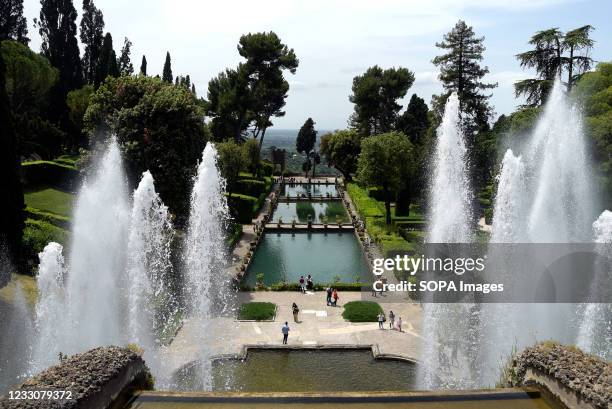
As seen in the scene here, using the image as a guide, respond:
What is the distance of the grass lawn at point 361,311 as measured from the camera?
62.8 feet

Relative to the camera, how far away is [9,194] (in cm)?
1973

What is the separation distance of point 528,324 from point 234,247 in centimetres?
1788

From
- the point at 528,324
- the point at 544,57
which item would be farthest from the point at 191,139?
the point at 544,57

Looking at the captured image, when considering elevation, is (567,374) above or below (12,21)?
below

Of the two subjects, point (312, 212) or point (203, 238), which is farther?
point (312, 212)

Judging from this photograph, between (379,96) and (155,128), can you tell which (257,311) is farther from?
(379,96)

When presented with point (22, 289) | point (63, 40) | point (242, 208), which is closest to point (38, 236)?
point (22, 289)

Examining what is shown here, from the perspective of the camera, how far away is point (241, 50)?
5628cm

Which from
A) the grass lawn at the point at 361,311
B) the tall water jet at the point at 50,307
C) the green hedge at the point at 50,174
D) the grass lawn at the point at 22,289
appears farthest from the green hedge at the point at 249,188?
the tall water jet at the point at 50,307

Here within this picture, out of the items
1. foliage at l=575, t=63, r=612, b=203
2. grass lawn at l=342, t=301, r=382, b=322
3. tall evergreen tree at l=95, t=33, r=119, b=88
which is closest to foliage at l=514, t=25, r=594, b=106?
foliage at l=575, t=63, r=612, b=203

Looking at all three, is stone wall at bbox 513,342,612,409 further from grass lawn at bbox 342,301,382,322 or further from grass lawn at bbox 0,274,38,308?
grass lawn at bbox 0,274,38,308

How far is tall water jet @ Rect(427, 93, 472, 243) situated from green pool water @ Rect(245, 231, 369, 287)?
5404mm

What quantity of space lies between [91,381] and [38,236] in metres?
14.1

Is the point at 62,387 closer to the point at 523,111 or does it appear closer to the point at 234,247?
the point at 234,247
